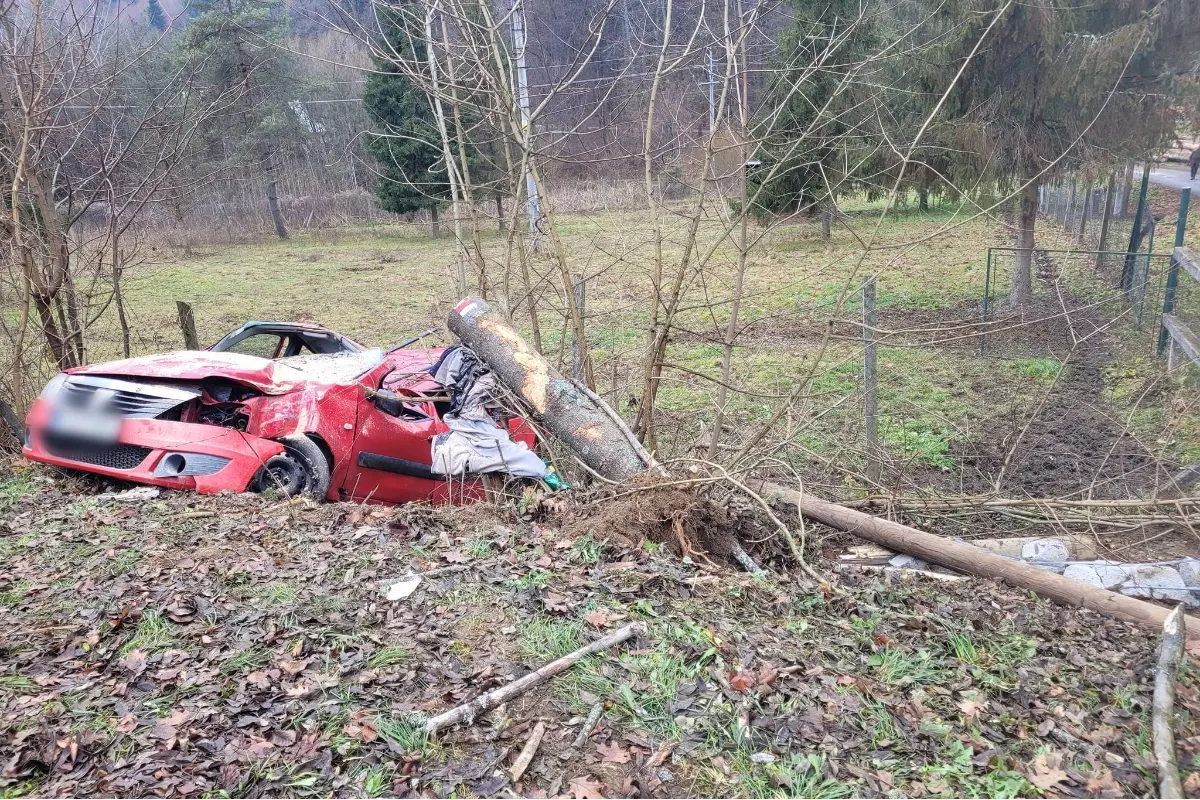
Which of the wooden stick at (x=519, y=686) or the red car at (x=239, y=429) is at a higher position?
the red car at (x=239, y=429)

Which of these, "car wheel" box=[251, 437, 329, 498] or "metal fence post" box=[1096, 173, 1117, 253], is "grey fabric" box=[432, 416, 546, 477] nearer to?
"car wheel" box=[251, 437, 329, 498]

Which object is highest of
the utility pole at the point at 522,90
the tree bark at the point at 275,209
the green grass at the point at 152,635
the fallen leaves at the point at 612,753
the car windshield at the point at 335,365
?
the utility pole at the point at 522,90

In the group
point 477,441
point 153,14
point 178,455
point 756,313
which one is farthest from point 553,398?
point 153,14

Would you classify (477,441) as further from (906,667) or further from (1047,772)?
(1047,772)

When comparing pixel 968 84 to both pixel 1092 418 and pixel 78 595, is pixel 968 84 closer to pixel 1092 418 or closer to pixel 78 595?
pixel 1092 418

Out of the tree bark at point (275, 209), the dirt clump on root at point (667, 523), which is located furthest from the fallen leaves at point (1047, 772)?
the tree bark at point (275, 209)

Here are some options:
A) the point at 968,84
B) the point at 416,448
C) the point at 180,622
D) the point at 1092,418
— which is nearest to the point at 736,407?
the point at 1092,418

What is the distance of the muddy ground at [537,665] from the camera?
2582mm

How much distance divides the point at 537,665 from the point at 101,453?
3751 mm

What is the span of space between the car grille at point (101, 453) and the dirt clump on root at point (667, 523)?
291 cm

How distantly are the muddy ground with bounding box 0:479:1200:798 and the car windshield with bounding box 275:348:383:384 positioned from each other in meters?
1.59

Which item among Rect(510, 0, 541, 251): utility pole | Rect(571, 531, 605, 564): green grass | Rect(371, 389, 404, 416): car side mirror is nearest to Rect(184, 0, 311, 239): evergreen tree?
Rect(510, 0, 541, 251): utility pole

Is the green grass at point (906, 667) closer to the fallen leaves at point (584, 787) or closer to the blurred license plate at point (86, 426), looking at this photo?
the fallen leaves at point (584, 787)

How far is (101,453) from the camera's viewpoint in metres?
5.21
